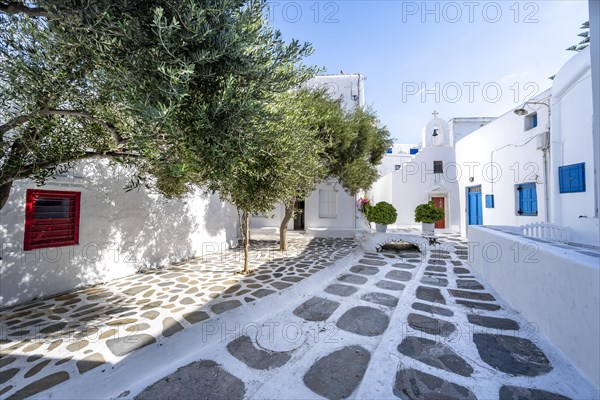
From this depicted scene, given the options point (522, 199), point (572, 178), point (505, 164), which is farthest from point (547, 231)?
point (505, 164)

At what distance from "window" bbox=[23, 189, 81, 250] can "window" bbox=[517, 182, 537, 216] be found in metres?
15.0

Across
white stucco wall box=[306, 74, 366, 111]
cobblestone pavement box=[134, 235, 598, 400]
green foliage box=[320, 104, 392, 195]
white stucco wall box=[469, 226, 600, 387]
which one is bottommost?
cobblestone pavement box=[134, 235, 598, 400]

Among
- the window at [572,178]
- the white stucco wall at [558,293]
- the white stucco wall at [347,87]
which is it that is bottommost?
the white stucco wall at [558,293]

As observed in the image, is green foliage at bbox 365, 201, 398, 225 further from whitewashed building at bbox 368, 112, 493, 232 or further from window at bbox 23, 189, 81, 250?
window at bbox 23, 189, 81, 250

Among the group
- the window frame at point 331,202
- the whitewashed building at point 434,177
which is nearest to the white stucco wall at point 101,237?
the window frame at point 331,202

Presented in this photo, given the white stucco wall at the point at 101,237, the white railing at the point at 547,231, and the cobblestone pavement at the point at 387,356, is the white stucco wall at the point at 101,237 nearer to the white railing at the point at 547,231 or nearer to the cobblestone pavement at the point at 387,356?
the cobblestone pavement at the point at 387,356

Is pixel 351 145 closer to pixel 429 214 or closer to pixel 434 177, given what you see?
pixel 429 214

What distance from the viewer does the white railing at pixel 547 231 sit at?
7113 mm

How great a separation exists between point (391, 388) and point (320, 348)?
1180mm

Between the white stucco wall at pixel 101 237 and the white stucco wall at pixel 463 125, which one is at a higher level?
the white stucco wall at pixel 463 125

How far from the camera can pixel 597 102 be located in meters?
3.27

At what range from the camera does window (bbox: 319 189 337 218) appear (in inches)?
587

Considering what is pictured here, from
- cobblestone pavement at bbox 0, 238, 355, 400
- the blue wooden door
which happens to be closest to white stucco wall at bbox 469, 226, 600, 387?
cobblestone pavement at bbox 0, 238, 355, 400

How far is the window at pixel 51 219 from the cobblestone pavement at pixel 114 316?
4.14 feet
